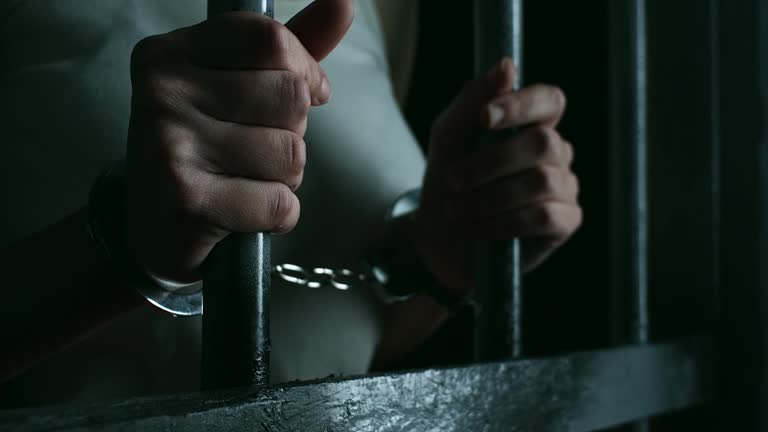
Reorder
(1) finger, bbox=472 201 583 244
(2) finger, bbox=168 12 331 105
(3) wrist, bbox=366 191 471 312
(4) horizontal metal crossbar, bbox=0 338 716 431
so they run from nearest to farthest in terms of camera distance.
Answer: (4) horizontal metal crossbar, bbox=0 338 716 431, (2) finger, bbox=168 12 331 105, (1) finger, bbox=472 201 583 244, (3) wrist, bbox=366 191 471 312

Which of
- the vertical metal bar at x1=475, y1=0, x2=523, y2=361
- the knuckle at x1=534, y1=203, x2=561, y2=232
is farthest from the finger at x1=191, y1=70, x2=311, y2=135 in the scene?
the knuckle at x1=534, y1=203, x2=561, y2=232

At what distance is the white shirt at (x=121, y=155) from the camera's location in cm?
66

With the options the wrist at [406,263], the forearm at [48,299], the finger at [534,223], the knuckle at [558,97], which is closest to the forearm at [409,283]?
the wrist at [406,263]

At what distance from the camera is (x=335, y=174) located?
92 centimetres

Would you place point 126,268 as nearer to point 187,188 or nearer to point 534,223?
point 187,188

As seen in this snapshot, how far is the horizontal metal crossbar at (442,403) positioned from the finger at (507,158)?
0.22 meters

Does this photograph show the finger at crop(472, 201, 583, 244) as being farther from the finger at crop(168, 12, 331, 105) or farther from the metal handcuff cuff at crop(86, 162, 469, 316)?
the finger at crop(168, 12, 331, 105)

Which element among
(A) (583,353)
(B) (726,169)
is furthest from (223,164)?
(B) (726,169)

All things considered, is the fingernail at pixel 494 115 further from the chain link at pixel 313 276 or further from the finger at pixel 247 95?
the finger at pixel 247 95

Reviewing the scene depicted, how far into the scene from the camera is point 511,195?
83 centimetres

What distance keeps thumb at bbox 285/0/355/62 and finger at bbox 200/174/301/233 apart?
96 millimetres

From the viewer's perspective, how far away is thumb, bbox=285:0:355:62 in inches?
18.1

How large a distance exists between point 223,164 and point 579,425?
40 cm

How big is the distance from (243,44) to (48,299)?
0.27 m
